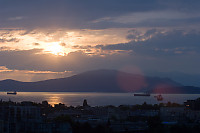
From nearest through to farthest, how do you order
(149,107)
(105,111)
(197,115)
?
1. (197,115)
2. (105,111)
3. (149,107)

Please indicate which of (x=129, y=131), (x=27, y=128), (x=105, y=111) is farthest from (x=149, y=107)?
(x=27, y=128)

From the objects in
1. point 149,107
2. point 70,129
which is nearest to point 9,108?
point 70,129

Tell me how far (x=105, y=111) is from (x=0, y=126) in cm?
2648

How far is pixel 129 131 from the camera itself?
24.3m

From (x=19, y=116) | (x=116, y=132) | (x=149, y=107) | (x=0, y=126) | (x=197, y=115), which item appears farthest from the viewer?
(x=149, y=107)

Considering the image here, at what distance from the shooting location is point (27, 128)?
21672 mm

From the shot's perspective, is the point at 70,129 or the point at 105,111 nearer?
the point at 70,129

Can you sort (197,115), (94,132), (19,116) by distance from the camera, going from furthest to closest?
(197,115) < (19,116) < (94,132)

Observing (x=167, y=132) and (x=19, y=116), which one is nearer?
(x=167, y=132)

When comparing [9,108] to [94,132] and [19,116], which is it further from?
[94,132]

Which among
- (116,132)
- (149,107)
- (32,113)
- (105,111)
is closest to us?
(116,132)

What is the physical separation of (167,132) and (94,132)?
4.41 metres

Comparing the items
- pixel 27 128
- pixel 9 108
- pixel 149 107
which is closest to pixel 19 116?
pixel 9 108

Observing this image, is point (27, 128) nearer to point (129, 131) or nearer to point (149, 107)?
point (129, 131)
